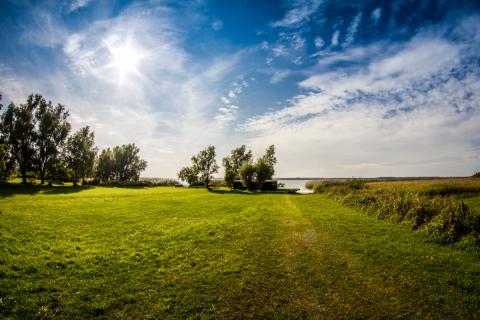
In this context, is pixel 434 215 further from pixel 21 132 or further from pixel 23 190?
pixel 21 132

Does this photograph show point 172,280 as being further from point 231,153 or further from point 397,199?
point 231,153

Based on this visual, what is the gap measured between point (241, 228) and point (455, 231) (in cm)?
1531

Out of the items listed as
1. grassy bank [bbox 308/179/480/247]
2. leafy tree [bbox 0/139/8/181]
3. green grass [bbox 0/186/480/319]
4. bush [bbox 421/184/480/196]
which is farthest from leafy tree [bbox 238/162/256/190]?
green grass [bbox 0/186/480/319]

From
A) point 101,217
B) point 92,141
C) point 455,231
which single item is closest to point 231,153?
point 92,141

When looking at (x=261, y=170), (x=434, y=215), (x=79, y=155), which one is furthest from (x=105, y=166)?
(x=434, y=215)

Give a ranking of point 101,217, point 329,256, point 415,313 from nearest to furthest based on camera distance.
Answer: point 415,313 < point 329,256 < point 101,217

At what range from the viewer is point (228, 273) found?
11.6 meters

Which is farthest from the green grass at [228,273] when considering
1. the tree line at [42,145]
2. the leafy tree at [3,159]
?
the tree line at [42,145]

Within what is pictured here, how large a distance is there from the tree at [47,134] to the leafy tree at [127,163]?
52.0 metres

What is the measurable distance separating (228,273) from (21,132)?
254ft

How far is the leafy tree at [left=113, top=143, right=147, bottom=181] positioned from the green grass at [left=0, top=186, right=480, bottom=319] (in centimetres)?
11138

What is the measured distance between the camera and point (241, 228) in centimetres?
2075

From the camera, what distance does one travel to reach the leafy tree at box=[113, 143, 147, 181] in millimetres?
121688

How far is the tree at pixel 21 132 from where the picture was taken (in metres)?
60.9
